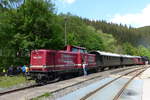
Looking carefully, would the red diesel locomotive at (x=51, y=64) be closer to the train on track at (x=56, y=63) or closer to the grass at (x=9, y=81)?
the train on track at (x=56, y=63)

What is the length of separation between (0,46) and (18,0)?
8146 millimetres

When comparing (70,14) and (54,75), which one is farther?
(70,14)

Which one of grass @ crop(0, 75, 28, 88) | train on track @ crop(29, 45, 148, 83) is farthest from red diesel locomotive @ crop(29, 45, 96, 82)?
grass @ crop(0, 75, 28, 88)

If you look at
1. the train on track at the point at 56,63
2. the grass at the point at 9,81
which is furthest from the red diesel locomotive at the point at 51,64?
the grass at the point at 9,81

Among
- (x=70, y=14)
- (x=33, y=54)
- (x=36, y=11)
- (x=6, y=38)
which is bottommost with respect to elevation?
(x=33, y=54)

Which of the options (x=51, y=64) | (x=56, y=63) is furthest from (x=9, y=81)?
(x=56, y=63)

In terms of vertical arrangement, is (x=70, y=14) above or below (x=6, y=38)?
above

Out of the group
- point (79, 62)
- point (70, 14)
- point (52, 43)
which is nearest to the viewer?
point (79, 62)

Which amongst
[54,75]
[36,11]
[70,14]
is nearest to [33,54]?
[54,75]

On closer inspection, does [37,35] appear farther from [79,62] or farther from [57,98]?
[57,98]

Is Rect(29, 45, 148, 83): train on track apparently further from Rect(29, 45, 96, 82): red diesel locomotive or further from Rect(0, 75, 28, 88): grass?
Rect(0, 75, 28, 88): grass

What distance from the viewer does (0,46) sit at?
3228cm

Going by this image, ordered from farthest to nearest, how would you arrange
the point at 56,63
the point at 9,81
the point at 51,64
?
the point at 56,63 < the point at 9,81 < the point at 51,64

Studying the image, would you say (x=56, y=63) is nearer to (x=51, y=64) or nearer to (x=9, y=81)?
(x=51, y=64)
